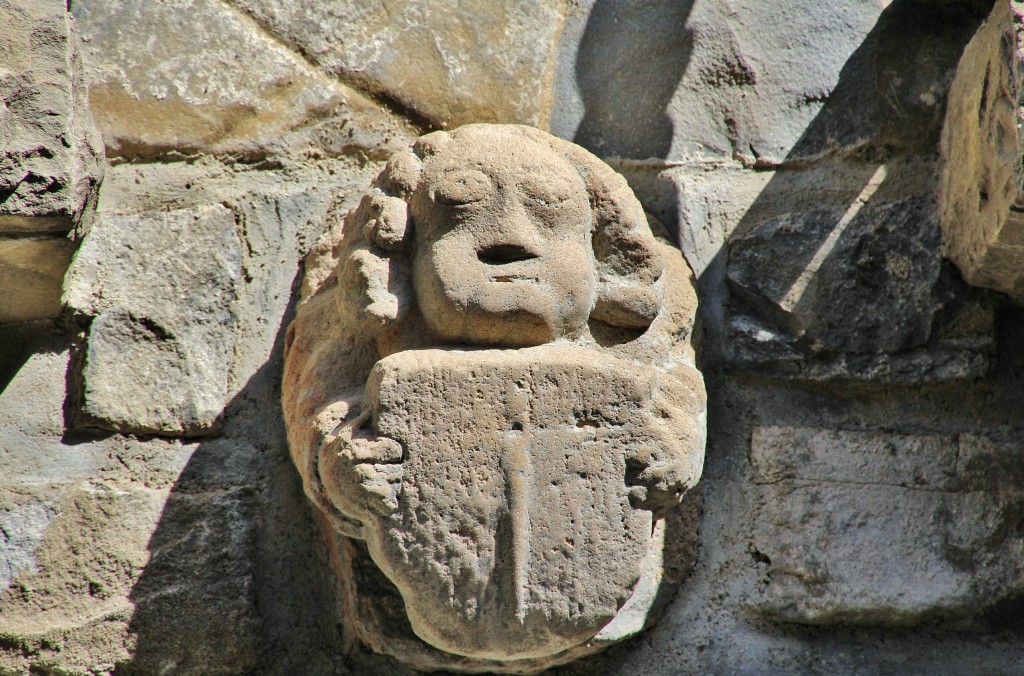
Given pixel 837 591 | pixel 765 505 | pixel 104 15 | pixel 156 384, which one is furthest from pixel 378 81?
pixel 837 591

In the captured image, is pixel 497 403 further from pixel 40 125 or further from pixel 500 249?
pixel 40 125

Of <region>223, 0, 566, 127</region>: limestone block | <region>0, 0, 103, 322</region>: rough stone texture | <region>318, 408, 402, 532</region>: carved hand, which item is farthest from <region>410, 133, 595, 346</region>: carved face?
<region>0, 0, 103, 322</region>: rough stone texture

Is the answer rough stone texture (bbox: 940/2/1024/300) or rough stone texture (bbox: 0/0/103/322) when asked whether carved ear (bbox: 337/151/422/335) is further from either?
rough stone texture (bbox: 940/2/1024/300)

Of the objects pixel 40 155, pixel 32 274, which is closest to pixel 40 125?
pixel 40 155

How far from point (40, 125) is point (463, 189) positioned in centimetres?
51

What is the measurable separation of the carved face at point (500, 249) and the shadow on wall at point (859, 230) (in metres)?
0.35

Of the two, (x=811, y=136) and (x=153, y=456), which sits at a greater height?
(x=811, y=136)

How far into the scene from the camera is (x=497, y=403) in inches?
43.5

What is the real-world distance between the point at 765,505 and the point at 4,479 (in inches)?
37.5

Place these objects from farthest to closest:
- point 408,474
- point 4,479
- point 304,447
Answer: point 4,479 < point 304,447 < point 408,474

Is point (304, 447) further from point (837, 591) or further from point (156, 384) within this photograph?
point (837, 591)

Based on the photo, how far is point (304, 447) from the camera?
120 cm

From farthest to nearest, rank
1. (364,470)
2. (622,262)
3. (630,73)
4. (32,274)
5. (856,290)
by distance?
(630,73) < (856,290) < (32,274) < (622,262) < (364,470)

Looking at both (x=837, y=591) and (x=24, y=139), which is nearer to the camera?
(x=24, y=139)
